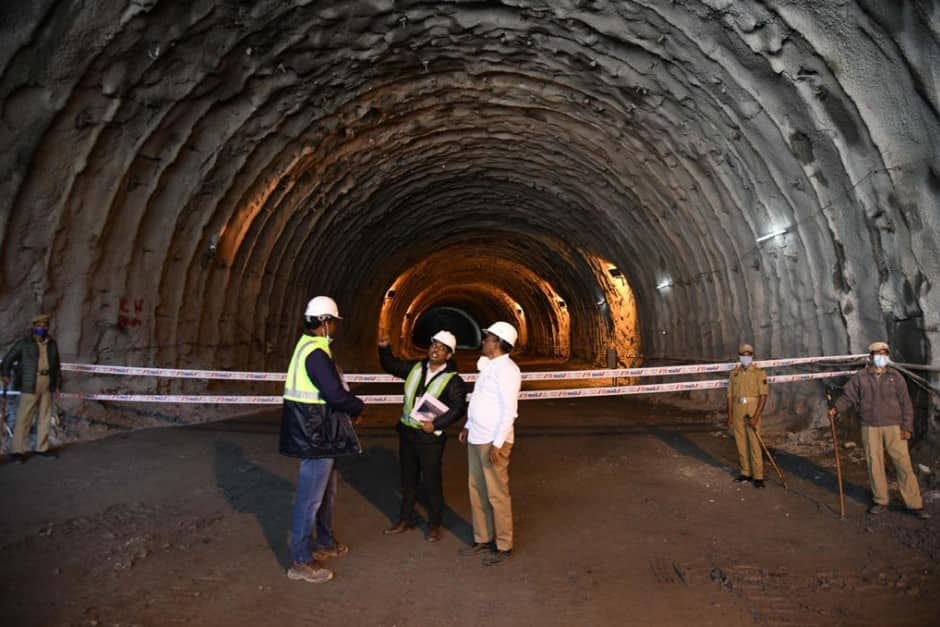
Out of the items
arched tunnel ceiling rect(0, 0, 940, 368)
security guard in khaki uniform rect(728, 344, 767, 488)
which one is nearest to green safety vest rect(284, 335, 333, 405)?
security guard in khaki uniform rect(728, 344, 767, 488)

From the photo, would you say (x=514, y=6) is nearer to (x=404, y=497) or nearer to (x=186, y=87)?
(x=186, y=87)

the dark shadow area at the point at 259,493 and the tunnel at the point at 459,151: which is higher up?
the tunnel at the point at 459,151

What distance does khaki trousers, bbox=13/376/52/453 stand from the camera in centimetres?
745

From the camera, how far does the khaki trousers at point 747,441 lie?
22.3 feet

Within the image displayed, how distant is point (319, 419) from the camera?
4297mm

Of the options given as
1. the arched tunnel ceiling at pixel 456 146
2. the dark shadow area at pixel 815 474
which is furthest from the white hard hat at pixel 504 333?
the arched tunnel ceiling at pixel 456 146

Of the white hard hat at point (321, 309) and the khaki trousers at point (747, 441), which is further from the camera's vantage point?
the khaki trousers at point (747, 441)

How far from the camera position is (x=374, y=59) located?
9562mm

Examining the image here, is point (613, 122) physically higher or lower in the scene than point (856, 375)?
higher

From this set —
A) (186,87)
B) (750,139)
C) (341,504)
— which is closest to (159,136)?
(186,87)

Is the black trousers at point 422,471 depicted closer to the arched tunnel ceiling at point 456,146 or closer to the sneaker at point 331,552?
the sneaker at point 331,552

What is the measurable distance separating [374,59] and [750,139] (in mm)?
5263

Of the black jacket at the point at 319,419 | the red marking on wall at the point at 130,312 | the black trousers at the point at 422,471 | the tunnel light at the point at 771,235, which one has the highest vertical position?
the tunnel light at the point at 771,235

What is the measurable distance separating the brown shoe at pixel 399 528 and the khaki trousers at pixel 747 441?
3.66 meters
